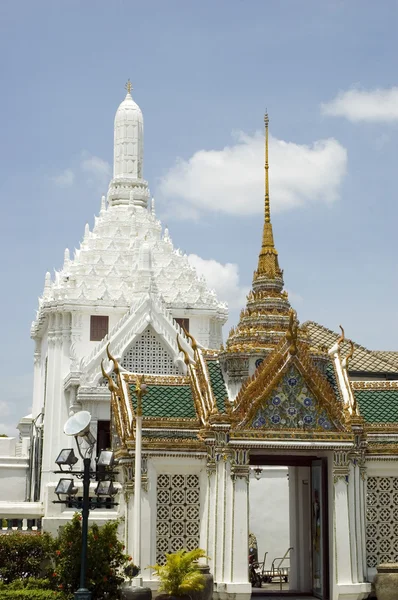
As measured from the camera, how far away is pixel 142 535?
949 inches

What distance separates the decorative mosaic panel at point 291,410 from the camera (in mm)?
Answer: 24781

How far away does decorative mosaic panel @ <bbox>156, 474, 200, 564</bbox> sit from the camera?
2448 centimetres

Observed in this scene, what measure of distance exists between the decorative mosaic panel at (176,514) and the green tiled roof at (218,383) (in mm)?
1798

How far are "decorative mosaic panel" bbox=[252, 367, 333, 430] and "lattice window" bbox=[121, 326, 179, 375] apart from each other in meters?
18.8

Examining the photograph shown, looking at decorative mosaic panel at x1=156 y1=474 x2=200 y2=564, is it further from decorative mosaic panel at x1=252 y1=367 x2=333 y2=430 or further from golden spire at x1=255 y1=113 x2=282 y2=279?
golden spire at x1=255 y1=113 x2=282 y2=279

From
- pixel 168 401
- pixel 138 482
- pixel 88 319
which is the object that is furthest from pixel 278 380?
pixel 88 319

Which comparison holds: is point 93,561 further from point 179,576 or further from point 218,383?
point 218,383

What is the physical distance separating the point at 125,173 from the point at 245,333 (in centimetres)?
3016

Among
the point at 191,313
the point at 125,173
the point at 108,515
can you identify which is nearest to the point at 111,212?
the point at 125,173

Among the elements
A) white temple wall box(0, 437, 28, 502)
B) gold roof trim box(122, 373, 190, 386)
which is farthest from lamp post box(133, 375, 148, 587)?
white temple wall box(0, 437, 28, 502)

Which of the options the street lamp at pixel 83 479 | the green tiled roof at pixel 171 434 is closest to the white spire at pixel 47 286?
the green tiled roof at pixel 171 434

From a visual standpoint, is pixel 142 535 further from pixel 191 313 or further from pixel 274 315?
pixel 191 313

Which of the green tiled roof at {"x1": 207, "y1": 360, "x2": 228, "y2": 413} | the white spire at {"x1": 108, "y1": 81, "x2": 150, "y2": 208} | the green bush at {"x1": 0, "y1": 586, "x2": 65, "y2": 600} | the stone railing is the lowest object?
the green bush at {"x1": 0, "y1": 586, "x2": 65, "y2": 600}

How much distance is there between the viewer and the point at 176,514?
81.0ft
